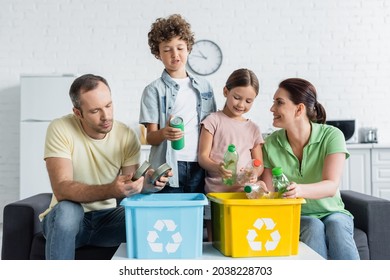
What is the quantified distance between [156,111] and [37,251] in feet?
2.65

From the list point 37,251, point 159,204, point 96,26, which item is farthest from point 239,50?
point 159,204

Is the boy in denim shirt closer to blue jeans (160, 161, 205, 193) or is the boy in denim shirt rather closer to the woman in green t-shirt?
blue jeans (160, 161, 205, 193)

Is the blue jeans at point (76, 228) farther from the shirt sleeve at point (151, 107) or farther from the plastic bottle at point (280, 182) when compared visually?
the plastic bottle at point (280, 182)

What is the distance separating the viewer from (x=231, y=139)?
86.8 inches

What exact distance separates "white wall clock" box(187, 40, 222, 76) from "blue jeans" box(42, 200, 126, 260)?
10.6 ft

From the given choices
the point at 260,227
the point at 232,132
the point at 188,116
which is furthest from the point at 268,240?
the point at 188,116

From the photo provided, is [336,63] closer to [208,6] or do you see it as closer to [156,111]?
[208,6]

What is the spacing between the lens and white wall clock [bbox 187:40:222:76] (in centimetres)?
521

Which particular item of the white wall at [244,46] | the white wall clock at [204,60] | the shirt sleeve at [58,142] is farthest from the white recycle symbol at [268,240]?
the white wall clock at [204,60]

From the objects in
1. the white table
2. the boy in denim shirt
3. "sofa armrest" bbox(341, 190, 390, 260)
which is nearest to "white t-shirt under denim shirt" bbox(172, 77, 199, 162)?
the boy in denim shirt

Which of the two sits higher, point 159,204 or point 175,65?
point 175,65

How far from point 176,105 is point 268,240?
2.89 ft

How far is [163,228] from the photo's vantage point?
5.11ft

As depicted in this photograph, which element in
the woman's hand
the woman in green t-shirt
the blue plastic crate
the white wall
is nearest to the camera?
the blue plastic crate
